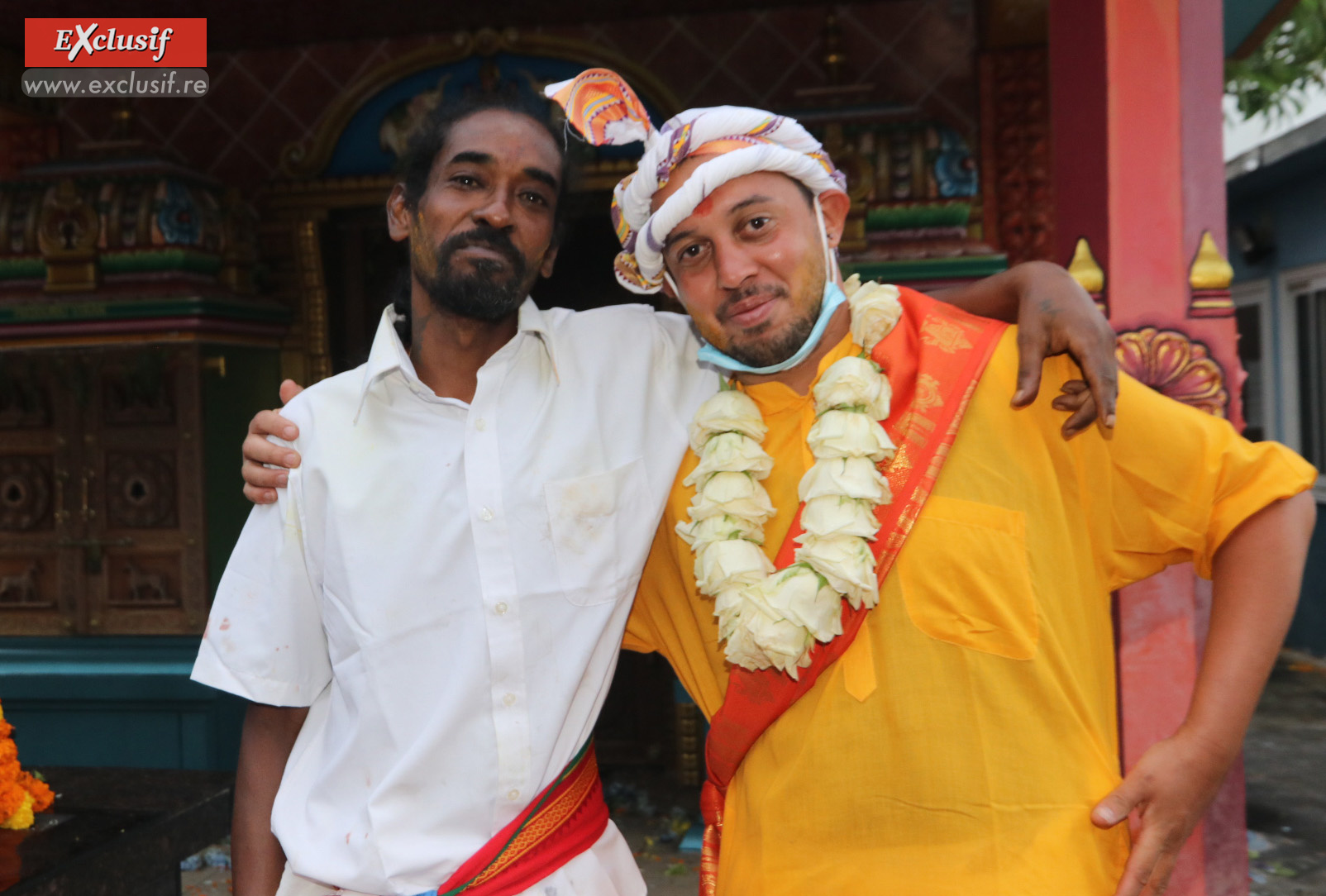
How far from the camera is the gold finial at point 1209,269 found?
2920mm

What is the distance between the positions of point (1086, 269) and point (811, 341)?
149 cm

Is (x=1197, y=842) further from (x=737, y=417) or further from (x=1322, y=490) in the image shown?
(x=1322, y=490)

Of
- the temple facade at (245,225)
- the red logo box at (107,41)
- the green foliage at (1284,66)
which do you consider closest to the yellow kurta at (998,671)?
the temple facade at (245,225)

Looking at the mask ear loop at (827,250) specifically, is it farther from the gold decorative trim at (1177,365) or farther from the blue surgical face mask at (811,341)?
the gold decorative trim at (1177,365)

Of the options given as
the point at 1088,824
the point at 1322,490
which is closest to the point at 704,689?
the point at 1088,824

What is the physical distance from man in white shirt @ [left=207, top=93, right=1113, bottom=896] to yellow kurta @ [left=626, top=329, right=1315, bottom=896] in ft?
0.49

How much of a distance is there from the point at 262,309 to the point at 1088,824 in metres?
4.63

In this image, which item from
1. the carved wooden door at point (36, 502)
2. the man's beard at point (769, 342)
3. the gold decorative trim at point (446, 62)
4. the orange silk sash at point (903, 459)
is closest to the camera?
the orange silk sash at point (903, 459)

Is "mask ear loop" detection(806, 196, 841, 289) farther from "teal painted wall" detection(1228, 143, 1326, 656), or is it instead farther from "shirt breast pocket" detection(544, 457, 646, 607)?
"teal painted wall" detection(1228, 143, 1326, 656)

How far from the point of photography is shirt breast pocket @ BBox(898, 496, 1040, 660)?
1703 millimetres

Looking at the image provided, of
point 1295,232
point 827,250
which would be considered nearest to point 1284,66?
point 1295,232

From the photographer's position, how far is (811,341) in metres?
1.93

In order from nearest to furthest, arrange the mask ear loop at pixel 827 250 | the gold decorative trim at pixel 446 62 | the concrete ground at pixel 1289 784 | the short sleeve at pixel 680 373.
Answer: the mask ear loop at pixel 827 250
the short sleeve at pixel 680 373
the concrete ground at pixel 1289 784
the gold decorative trim at pixel 446 62

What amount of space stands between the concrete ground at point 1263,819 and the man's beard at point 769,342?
340cm
